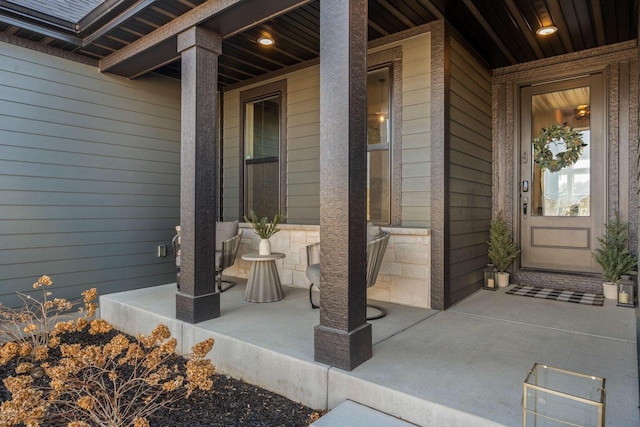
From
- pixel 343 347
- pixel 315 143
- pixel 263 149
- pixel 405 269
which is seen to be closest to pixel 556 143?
pixel 405 269

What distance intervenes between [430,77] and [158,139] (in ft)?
11.5

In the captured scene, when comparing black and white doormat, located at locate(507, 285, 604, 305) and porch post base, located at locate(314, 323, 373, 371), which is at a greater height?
porch post base, located at locate(314, 323, 373, 371)

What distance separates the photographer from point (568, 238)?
4344 millimetres

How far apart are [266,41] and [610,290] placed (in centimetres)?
438

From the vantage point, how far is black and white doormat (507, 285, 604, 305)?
12.6 feet

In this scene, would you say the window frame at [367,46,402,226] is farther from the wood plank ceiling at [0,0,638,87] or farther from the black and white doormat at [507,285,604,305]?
the black and white doormat at [507,285,604,305]

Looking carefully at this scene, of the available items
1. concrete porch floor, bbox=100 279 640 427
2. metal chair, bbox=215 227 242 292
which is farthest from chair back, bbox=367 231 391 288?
metal chair, bbox=215 227 242 292

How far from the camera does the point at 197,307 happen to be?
3.12 meters

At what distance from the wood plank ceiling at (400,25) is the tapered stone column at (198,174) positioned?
0.38m

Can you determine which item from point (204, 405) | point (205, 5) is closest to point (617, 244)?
point (204, 405)

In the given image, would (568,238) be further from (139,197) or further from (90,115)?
(90,115)

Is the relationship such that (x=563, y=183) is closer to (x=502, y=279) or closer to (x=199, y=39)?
(x=502, y=279)

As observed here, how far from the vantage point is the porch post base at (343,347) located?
217 cm

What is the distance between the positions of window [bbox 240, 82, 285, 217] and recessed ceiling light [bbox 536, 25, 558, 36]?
293cm
